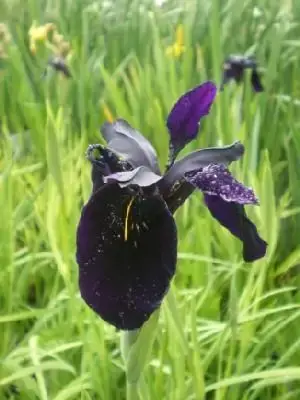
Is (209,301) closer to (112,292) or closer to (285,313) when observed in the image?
(285,313)

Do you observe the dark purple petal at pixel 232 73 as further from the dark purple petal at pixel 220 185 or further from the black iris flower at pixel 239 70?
the dark purple petal at pixel 220 185

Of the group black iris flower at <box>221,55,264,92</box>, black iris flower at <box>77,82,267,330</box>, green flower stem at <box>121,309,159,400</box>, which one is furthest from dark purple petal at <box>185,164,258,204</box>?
black iris flower at <box>221,55,264,92</box>

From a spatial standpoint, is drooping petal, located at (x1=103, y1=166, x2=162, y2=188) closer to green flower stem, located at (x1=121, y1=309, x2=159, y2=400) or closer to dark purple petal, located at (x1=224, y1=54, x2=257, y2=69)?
green flower stem, located at (x1=121, y1=309, x2=159, y2=400)

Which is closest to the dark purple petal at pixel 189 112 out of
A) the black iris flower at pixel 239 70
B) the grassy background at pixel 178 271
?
the grassy background at pixel 178 271

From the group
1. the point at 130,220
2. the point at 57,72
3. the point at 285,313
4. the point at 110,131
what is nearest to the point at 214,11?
the point at 57,72

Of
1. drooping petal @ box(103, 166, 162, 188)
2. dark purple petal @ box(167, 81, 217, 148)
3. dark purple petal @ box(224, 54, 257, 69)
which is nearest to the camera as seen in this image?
drooping petal @ box(103, 166, 162, 188)

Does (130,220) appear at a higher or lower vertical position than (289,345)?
higher

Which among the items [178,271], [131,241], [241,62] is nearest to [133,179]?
[131,241]
